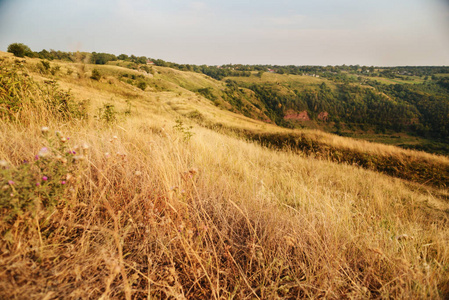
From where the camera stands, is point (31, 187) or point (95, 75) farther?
point (95, 75)

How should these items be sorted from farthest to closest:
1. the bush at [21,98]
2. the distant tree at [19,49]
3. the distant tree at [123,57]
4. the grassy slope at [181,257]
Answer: the distant tree at [123,57], the distant tree at [19,49], the bush at [21,98], the grassy slope at [181,257]

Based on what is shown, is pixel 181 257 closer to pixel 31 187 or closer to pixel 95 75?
pixel 31 187

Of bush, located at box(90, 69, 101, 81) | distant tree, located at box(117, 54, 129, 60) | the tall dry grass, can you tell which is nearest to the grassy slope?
the tall dry grass

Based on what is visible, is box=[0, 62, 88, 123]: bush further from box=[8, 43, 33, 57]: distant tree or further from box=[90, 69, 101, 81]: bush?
box=[8, 43, 33, 57]: distant tree

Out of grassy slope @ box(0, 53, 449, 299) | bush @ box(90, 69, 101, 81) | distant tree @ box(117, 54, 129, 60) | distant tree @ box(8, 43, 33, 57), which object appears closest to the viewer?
grassy slope @ box(0, 53, 449, 299)

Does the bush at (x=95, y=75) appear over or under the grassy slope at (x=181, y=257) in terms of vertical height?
over

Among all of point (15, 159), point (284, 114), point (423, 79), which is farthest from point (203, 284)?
point (423, 79)

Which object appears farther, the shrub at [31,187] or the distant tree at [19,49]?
the distant tree at [19,49]

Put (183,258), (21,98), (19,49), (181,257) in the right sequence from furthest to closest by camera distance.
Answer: (19,49), (21,98), (183,258), (181,257)

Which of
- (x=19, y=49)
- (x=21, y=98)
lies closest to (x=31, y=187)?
(x=21, y=98)

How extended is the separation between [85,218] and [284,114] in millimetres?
155537

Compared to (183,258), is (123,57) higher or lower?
higher

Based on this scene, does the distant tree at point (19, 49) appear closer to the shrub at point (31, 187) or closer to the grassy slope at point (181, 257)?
the shrub at point (31, 187)

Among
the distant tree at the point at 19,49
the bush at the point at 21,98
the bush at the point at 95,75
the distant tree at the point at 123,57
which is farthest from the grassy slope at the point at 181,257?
the distant tree at the point at 123,57
